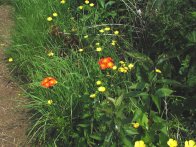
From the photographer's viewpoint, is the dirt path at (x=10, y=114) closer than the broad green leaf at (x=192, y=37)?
No

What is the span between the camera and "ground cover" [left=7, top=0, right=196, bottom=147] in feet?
8.96

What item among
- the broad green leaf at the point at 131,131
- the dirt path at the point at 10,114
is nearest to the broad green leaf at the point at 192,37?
the broad green leaf at the point at 131,131

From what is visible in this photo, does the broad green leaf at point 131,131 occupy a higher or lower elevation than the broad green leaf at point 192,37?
lower

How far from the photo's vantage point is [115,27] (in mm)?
4129

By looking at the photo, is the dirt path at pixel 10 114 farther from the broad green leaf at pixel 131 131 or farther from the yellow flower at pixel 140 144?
the yellow flower at pixel 140 144

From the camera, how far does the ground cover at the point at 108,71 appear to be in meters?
2.73

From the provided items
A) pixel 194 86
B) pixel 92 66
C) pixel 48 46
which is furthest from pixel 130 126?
pixel 48 46

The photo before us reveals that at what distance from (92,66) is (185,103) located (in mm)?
842

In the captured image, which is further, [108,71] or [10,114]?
[10,114]

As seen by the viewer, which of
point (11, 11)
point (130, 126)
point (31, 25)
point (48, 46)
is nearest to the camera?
point (130, 126)

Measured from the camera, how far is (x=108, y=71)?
11.3 ft

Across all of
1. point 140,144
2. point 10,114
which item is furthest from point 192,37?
point 10,114

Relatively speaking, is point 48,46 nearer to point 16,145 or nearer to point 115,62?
point 115,62

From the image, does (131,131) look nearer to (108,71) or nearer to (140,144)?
(140,144)
